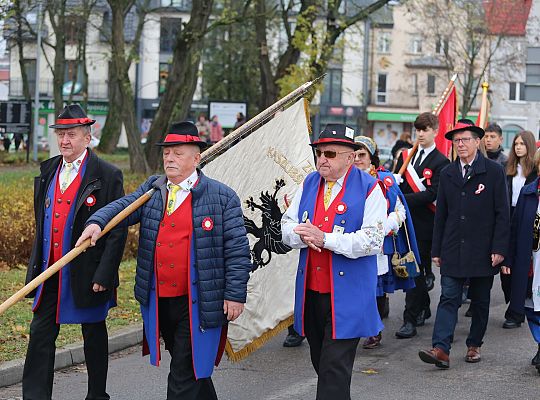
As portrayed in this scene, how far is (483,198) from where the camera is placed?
8641 millimetres

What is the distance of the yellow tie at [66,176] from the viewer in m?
6.74

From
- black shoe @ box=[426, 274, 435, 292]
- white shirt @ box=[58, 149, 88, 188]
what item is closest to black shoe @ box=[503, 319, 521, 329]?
black shoe @ box=[426, 274, 435, 292]

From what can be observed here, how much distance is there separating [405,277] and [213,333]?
11.6 feet

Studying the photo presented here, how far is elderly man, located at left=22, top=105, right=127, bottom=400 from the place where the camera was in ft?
21.6

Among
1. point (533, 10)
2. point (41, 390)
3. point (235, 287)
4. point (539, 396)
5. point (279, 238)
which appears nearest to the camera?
point (235, 287)

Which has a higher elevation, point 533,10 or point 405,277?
point 533,10

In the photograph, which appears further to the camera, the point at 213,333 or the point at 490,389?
the point at 490,389

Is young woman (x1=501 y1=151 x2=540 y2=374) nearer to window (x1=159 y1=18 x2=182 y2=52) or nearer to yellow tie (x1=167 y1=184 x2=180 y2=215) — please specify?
yellow tie (x1=167 y1=184 x2=180 y2=215)

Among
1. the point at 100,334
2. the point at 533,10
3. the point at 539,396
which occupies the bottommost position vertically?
the point at 539,396

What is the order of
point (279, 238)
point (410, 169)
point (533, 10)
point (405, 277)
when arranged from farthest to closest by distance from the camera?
1. point (533, 10)
2. point (410, 169)
3. point (405, 277)
4. point (279, 238)

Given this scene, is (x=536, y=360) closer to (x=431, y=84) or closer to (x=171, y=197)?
(x=171, y=197)

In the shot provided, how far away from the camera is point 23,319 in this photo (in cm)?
966

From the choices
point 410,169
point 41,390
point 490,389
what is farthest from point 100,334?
point 410,169

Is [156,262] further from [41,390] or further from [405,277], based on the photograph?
[405,277]
